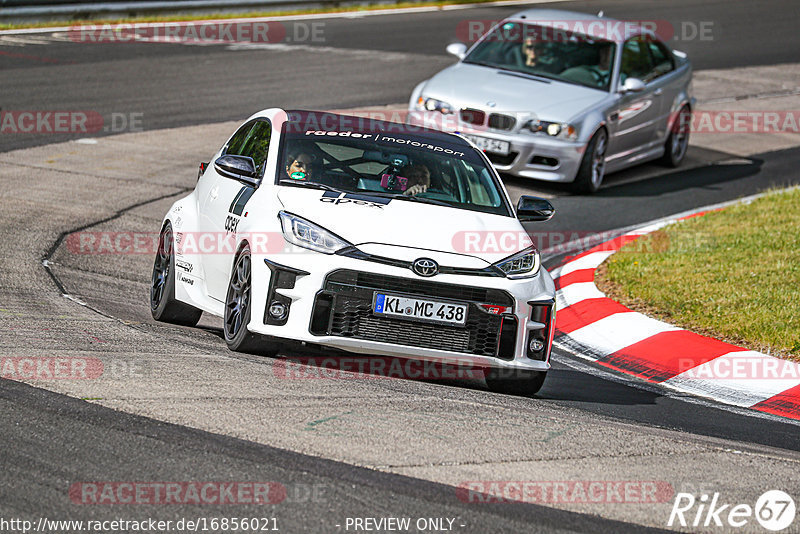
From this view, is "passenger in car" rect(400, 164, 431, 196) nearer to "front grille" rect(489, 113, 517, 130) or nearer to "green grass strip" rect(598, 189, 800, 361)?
"green grass strip" rect(598, 189, 800, 361)

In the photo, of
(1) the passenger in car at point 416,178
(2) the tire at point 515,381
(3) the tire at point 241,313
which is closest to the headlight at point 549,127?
(1) the passenger in car at point 416,178

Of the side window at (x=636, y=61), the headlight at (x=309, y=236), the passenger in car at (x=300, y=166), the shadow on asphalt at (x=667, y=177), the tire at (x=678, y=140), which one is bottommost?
the shadow on asphalt at (x=667, y=177)

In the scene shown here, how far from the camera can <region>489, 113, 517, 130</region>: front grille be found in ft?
44.5

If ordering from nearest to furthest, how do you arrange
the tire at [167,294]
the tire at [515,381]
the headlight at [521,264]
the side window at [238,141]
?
1. the headlight at [521,264]
2. the tire at [515,381]
3. the tire at [167,294]
4. the side window at [238,141]

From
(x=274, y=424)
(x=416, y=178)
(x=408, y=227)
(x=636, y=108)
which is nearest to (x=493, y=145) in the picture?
(x=636, y=108)

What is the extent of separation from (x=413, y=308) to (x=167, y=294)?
215cm

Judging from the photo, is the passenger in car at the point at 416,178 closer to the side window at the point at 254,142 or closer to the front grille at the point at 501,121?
the side window at the point at 254,142

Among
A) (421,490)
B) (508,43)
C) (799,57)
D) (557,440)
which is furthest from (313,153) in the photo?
(799,57)

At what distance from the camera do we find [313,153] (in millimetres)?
7797

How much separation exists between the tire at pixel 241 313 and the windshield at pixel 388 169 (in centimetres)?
67

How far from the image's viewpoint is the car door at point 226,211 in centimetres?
743

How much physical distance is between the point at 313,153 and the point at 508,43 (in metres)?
7.94

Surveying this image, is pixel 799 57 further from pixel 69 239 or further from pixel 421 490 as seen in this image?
pixel 421 490

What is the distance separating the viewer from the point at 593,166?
13984 millimetres
